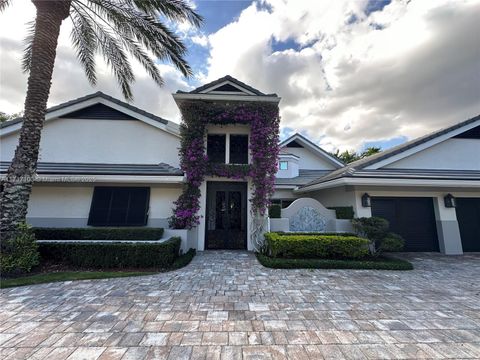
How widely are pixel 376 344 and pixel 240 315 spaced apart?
2.39m

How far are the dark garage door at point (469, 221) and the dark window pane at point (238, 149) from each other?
38.6 ft

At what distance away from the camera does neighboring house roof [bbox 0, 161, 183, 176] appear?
9594mm

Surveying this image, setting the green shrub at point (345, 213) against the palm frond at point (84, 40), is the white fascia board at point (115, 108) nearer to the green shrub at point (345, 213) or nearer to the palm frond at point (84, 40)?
the palm frond at point (84, 40)

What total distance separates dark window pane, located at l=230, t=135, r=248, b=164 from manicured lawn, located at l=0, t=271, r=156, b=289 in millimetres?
6877

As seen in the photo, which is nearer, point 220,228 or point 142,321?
point 142,321

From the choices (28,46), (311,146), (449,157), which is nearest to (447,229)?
(449,157)

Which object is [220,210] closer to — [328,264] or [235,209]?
[235,209]

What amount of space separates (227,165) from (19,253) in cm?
817

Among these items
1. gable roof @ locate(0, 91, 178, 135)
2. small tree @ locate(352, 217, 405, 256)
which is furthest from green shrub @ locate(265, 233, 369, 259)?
gable roof @ locate(0, 91, 178, 135)

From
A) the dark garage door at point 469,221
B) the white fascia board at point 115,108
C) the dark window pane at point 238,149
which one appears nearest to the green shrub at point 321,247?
the dark window pane at point 238,149

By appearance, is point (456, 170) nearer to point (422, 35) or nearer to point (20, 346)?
point (422, 35)

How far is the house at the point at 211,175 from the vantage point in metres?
9.98

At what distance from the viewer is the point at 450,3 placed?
820 cm

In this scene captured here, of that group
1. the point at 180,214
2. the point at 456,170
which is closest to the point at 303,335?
the point at 180,214
